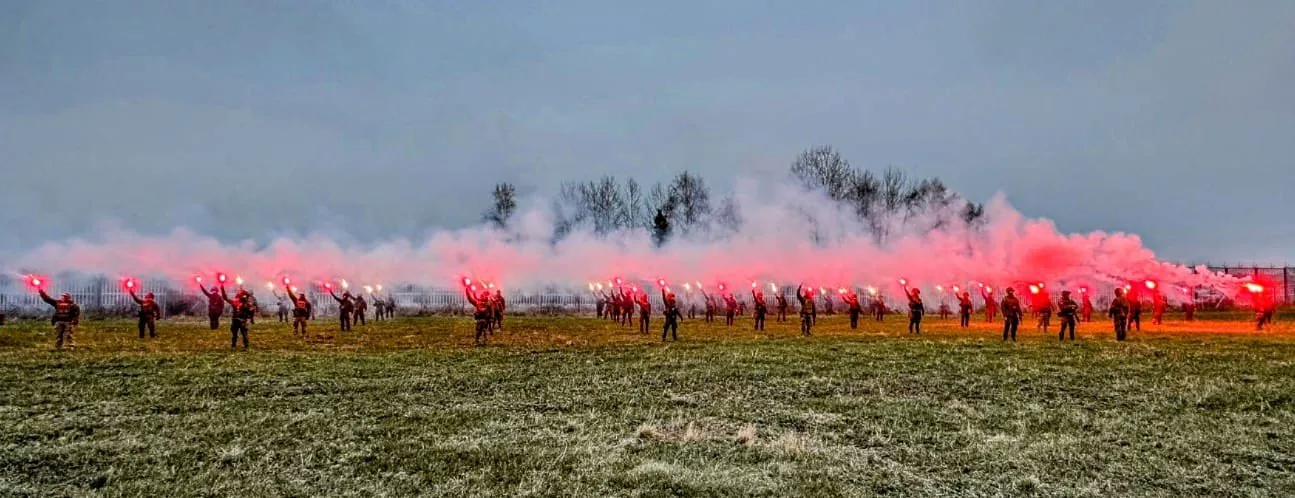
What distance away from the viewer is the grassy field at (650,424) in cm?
824

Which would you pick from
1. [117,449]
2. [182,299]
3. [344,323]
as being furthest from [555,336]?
[182,299]

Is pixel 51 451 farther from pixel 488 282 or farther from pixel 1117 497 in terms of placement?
pixel 488 282

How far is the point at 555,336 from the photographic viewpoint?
28.9 meters

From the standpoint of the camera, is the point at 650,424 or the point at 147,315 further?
the point at 147,315

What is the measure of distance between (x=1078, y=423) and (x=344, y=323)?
1142 inches

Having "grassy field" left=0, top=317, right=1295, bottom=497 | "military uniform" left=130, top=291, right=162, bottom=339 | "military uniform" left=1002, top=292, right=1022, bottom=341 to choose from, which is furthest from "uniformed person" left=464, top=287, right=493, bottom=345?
"military uniform" left=1002, top=292, right=1022, bottom=341

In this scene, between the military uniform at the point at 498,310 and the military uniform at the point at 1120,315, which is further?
the military uniform at the point at 498,310

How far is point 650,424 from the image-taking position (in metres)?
11.0

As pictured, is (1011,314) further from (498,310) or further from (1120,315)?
(498,310)

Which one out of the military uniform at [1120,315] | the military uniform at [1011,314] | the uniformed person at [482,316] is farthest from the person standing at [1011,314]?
the uniformed person at [482,316]

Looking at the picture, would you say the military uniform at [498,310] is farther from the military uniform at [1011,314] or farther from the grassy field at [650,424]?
the military uniform at [1011,314]

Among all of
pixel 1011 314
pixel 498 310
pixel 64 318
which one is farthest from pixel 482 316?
pixel 1011 314

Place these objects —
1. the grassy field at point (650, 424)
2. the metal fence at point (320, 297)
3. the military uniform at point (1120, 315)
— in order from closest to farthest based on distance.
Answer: the grassy field at point (650, 424) < the military uniform at point (1120, 315) < the metal fence at point (320, 297)

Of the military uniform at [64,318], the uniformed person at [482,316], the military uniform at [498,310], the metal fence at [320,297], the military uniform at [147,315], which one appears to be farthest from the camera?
the metal fence at [320,297]
